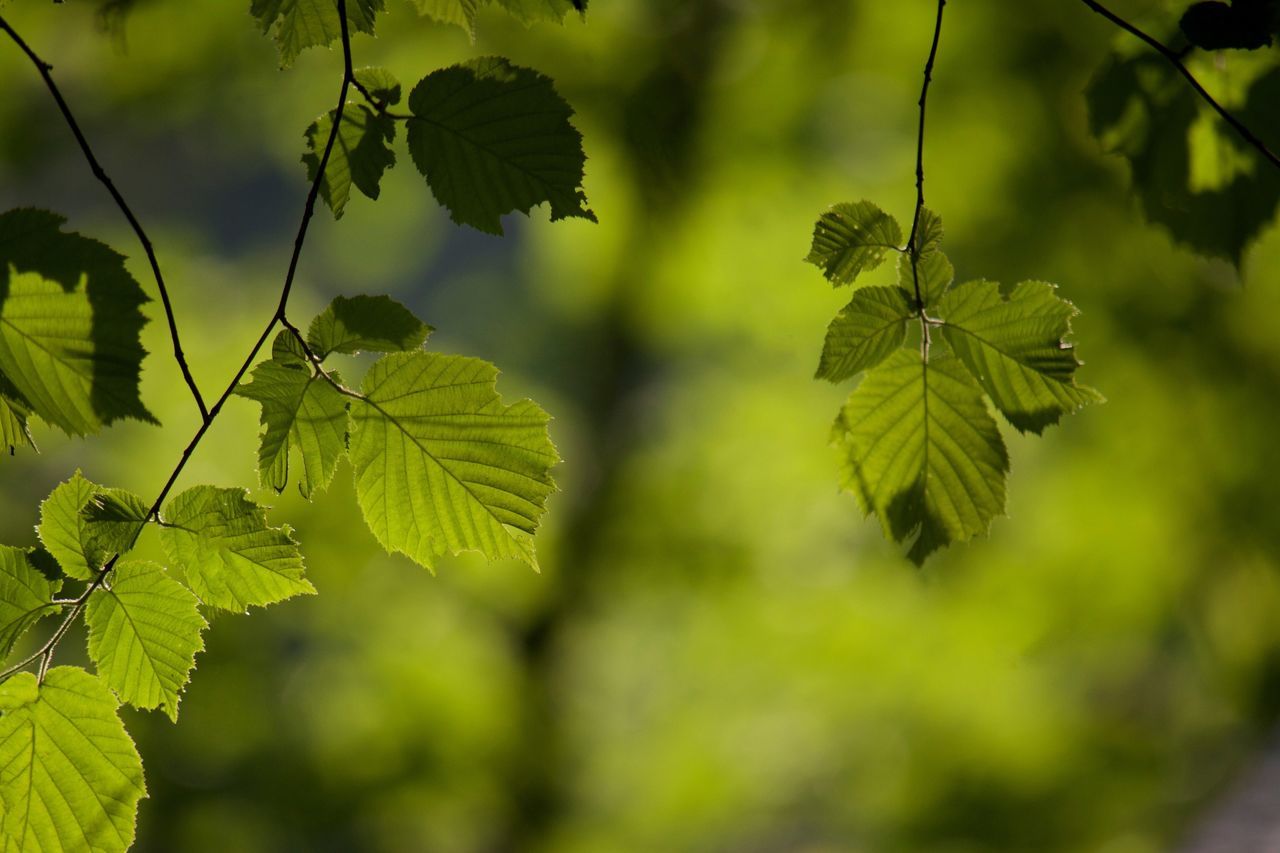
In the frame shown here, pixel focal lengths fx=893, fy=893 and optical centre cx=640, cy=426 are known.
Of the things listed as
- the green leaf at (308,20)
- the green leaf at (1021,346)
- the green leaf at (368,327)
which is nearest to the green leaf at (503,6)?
the green leaf at (308,20)

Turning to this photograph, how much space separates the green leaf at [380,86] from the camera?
63cm

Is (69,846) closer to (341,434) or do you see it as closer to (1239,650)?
(341,434)

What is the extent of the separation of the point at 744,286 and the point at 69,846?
3.31 metres

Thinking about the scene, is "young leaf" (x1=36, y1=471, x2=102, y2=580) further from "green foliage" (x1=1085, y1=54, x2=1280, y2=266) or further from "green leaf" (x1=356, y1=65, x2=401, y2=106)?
"green foliage" (x1=1085, y1=54, x2=1280, y2=266)

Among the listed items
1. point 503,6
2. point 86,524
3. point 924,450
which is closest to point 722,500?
point 924,450

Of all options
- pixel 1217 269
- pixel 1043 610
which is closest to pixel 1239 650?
pixel 1043 610

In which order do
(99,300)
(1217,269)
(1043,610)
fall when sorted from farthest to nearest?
(1043,610) < (1217,269) < (99,300)

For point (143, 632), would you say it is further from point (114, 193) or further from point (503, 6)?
point (503, 6)

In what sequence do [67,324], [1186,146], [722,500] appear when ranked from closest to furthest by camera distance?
[67,324] → [1186,146] → [722,500]

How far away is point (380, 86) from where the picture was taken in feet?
2.09

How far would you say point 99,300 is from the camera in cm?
54

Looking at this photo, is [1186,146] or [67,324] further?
[1186,146]

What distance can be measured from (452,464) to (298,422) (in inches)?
4.4

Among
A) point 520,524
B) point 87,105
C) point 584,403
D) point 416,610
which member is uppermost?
point 87,105
